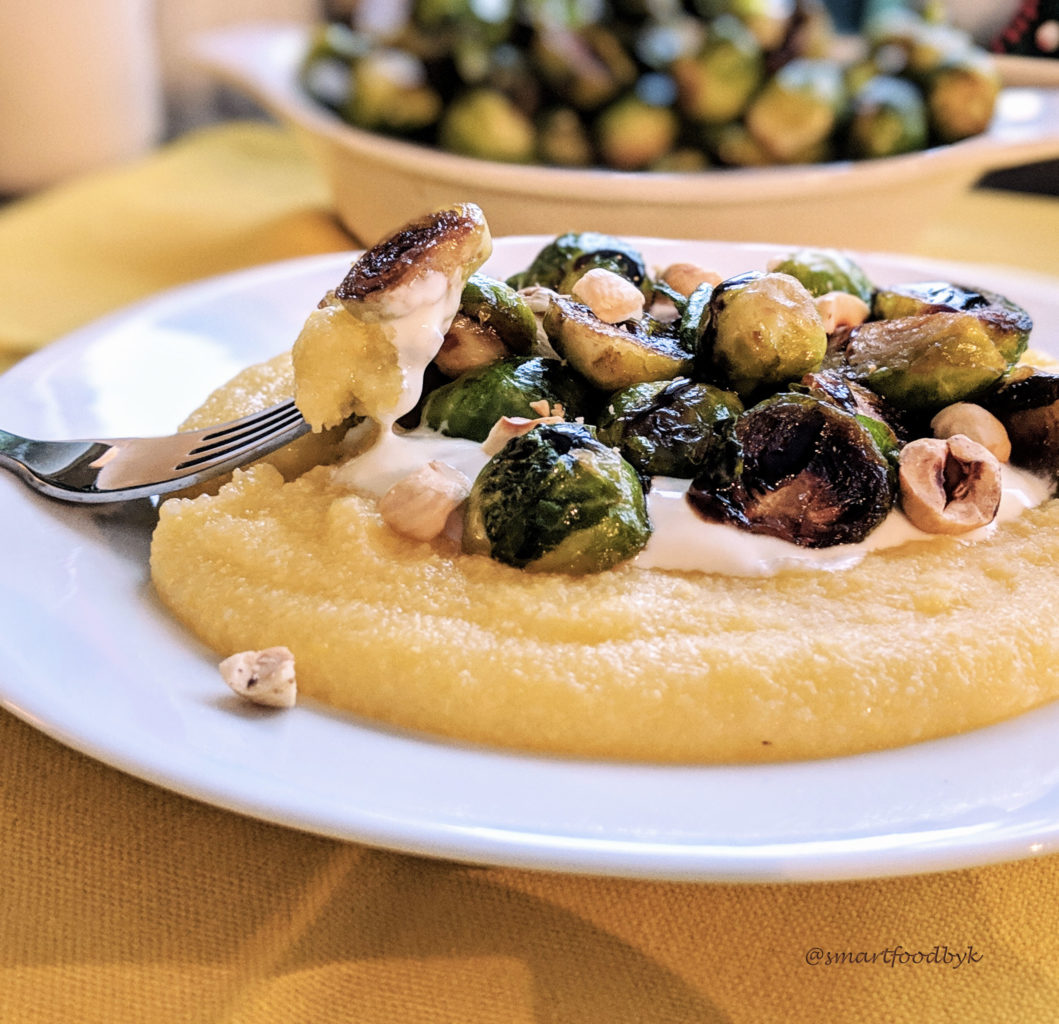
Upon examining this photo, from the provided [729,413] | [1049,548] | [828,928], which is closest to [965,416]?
[1049,548]

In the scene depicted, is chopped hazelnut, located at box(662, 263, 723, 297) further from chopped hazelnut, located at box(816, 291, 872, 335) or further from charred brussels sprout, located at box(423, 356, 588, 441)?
charred brussels sprout, located at box(423, 356, 588, 441)

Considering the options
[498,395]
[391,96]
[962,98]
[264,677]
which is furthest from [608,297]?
[962,98]

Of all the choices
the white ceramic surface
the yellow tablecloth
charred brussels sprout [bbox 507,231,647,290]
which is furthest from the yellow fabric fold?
the yellow tablecloth

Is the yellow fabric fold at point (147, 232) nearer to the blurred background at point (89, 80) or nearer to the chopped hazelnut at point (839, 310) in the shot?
the blurred background at point (89, 80)

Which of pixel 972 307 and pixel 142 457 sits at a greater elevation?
pixel 972 307

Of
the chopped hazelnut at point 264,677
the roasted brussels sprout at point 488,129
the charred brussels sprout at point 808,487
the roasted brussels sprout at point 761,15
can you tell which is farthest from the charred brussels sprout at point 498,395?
the roasted brussels sprout at point 761,15

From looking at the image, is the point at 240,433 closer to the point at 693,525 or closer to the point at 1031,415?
the point at 693,525

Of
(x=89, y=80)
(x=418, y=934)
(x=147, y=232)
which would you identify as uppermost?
(x=418, y=934)
